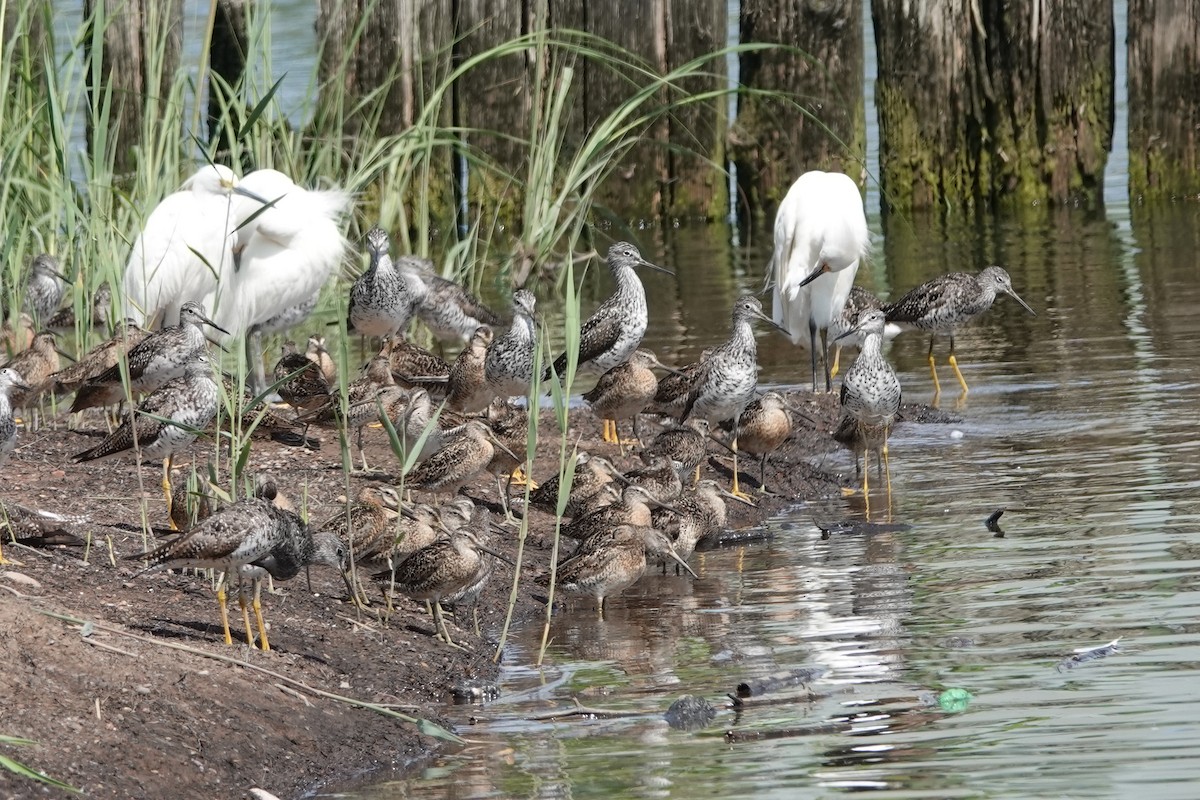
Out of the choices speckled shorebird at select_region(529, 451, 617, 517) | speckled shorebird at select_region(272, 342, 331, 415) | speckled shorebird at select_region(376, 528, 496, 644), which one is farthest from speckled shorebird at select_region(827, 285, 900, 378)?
speckled shorebird at select_region(376, 528, 496, 644)

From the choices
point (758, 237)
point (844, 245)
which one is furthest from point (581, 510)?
point (758, 237)

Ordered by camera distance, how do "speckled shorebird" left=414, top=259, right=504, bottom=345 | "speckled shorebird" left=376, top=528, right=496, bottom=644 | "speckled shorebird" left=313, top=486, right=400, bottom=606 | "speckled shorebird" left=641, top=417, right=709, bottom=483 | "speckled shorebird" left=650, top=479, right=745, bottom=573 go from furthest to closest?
1. "speckled shorebird" left=414, top=259, right=504, bottom=345
2. "speckled shorebird" left=641, top=417, right=709, bottom=483
3. "speckled shorebird" left=650, top=479, right=745, bottom=573
4. "speckled shorebird" left=313, top=486, right=400, bottom=606
5. "speckled shorebird" left=376, top=528, right=496, bottom=644

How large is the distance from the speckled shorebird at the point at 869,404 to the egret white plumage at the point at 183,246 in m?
3.40

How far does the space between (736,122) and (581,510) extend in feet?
34.1

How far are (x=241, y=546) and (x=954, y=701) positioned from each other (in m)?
2.26

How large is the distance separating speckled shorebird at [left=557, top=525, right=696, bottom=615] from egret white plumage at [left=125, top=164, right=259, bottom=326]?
3446 mm

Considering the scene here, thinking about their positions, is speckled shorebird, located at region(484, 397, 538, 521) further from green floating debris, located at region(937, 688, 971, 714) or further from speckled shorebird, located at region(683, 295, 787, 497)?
green floating debris, located at region(937, 688, 971, 714)

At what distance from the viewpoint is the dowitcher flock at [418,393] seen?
7055 mm

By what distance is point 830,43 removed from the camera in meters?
17.5

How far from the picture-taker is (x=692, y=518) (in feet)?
28.1

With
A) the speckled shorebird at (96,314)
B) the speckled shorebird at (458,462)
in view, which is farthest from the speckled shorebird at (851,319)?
the speckled shorebird at (96,314)

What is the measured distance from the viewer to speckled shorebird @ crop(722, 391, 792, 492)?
32.8 ft

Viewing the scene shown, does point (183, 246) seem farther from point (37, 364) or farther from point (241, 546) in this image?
point (241, 546)

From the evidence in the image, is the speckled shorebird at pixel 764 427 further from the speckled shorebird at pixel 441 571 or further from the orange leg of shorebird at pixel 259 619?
the orange leg of shorebird at pixel 259 619
